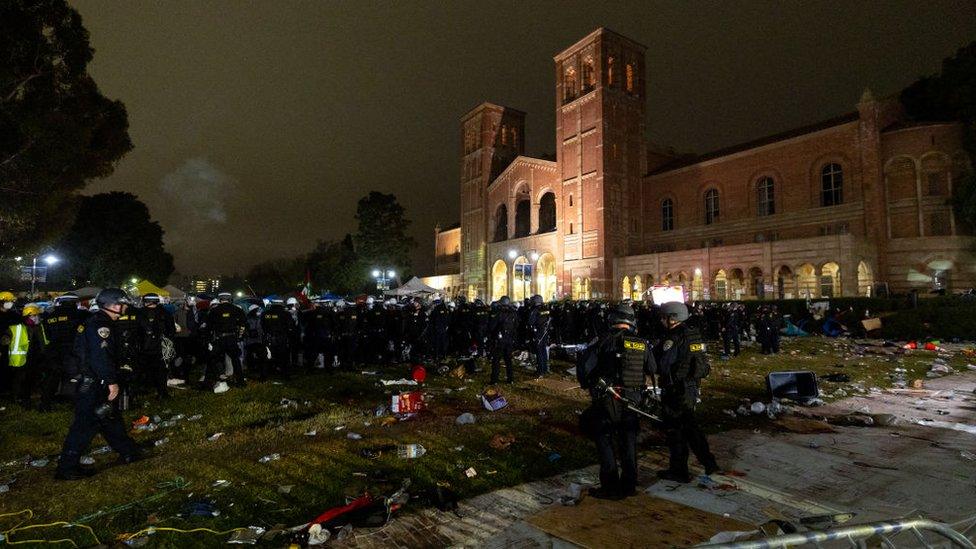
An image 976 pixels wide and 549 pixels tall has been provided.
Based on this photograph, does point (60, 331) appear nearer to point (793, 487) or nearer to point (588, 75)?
point (793, 487)

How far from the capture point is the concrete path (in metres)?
4.36

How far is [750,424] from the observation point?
319 inches

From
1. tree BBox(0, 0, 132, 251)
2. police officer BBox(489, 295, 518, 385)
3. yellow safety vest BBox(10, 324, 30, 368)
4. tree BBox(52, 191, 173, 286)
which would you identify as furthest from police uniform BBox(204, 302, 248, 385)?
tree BBox(52, 191, 173, 286)

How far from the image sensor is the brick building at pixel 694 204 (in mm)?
29828

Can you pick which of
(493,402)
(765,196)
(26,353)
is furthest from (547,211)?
(26,353)

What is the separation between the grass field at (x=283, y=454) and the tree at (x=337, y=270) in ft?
170

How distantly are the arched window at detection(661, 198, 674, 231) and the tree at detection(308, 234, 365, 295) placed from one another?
35325mm

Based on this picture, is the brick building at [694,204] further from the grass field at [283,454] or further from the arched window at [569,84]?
the grass field at [283,454]

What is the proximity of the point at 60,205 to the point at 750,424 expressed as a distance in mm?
28679

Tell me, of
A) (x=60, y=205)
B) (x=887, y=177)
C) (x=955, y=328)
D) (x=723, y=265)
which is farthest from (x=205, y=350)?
(x=887, y=177)

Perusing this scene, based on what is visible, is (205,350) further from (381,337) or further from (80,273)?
(80,273)

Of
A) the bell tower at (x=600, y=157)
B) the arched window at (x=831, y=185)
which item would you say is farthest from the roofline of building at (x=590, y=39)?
the arched window at (x=831, y=185)

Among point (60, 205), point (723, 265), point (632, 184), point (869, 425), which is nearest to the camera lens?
point (869, 425)

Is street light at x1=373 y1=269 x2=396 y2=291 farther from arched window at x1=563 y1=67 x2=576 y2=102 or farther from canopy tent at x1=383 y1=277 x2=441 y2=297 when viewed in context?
arched window at x1=563 y1=67 x2=576 y2=102
